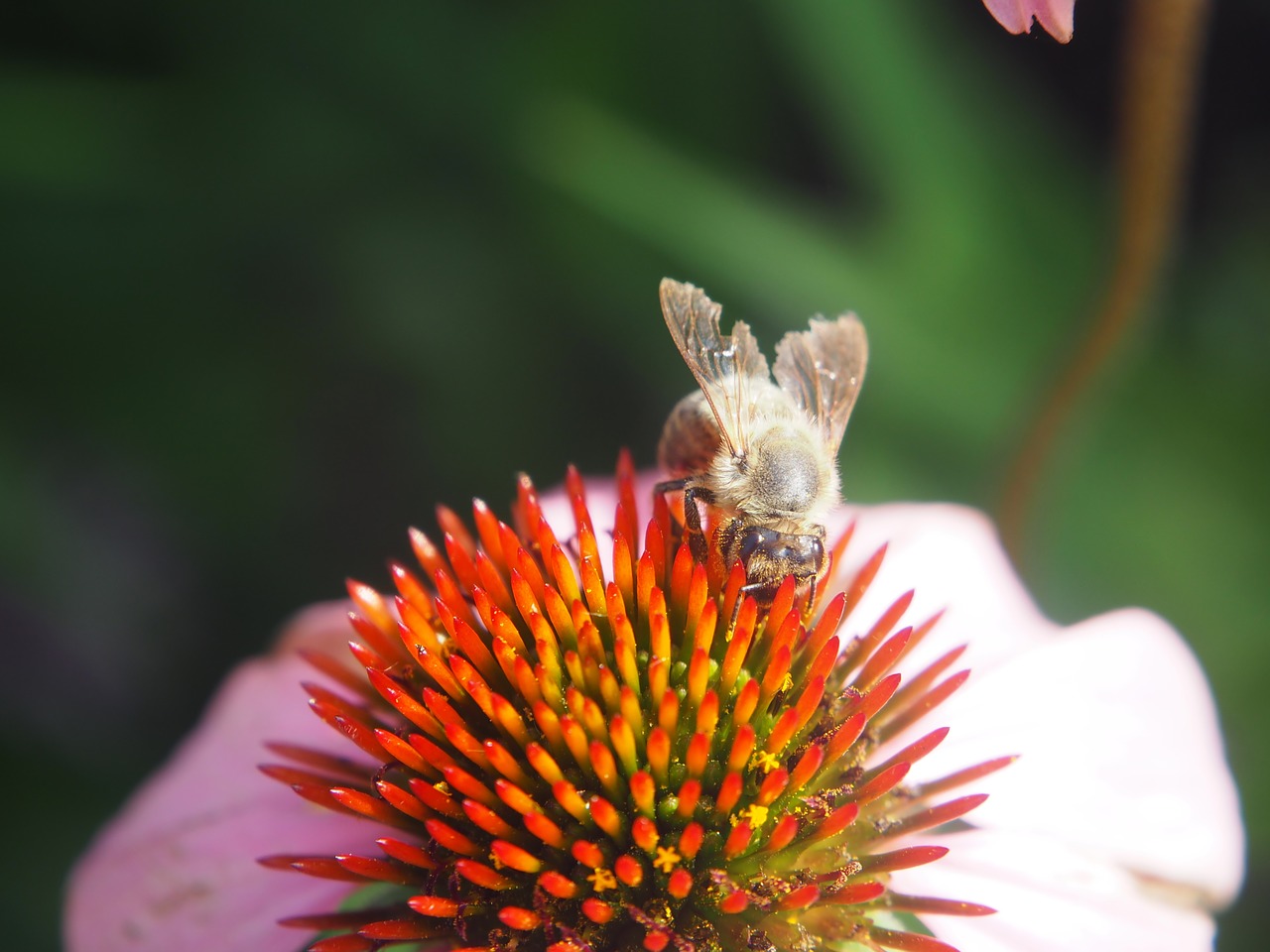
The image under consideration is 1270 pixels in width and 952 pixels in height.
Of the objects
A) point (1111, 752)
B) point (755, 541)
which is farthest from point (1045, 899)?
point (755, 541)

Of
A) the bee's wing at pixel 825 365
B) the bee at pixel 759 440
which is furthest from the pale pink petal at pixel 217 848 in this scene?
the bee's wing at pixel 825 365

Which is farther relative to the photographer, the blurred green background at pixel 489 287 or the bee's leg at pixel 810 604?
the blurred green background at pixel 489 287

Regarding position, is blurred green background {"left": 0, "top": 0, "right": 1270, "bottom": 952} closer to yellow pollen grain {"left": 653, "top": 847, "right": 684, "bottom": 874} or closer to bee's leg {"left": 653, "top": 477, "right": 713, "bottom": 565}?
bee's leg {"left": 653, "top": 477, "right": 713, "bottom": 565}

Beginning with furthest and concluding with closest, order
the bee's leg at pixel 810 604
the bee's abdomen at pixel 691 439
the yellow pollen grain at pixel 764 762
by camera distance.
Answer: the bee's abdomen at pixel 691 439
the bee's leg at pixel 810 604
the yellow pollen grain at pixel 764 762

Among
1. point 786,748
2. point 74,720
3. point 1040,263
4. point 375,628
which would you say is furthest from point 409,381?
point 786,748

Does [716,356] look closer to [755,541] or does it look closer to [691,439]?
[691,439]

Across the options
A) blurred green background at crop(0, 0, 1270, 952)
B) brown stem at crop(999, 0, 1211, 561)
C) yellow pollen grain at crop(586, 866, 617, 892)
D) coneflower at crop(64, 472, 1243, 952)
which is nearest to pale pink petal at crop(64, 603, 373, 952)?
coneflower at crop(64, 472, 1243, 952)

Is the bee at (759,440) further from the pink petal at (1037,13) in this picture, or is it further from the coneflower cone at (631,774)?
the pink petal at (1037,13)
